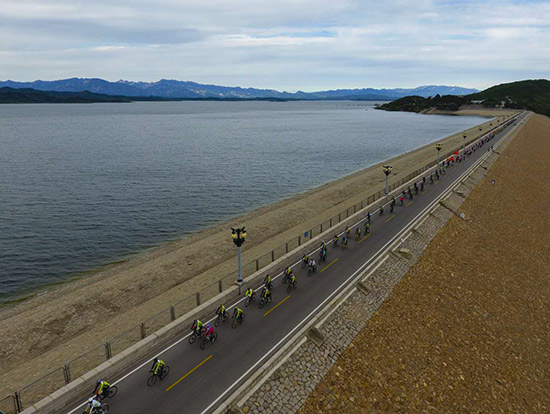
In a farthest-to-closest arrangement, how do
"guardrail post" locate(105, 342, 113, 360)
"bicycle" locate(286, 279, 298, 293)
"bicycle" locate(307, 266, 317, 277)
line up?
"bicycle" locate(307, 266, 317, 277) → "bicycle" locate(286, 279, 298, 293) → "guardrail post" locate(105, 342, 113, 360)

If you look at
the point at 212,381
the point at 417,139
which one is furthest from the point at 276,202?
the point at 417,139

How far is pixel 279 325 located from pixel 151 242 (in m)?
24.8

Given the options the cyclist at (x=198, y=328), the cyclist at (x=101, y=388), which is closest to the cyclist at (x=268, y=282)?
the cyclist at (x=198, y=328)

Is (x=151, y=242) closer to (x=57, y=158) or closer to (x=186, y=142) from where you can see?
(x=57, y=158)

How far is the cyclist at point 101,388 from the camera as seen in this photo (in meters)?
13.5

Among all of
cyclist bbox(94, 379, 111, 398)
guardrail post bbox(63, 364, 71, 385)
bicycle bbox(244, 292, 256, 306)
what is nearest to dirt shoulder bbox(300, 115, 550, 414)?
bicycle bbox(244, 292, 256, 306)

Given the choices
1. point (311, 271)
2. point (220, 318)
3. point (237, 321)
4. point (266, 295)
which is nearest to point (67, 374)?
point (220, 318)

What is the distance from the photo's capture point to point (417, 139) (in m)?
128

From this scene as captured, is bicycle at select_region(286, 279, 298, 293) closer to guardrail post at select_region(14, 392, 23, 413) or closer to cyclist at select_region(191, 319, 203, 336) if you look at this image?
cyclist at select_region(191, 319, 203, 336)

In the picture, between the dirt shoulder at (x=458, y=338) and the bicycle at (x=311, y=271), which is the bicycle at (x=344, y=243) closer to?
the bicycle at (x=311, y=271)

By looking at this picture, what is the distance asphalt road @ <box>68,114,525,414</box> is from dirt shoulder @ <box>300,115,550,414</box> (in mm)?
3176

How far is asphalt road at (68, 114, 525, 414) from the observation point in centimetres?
1405

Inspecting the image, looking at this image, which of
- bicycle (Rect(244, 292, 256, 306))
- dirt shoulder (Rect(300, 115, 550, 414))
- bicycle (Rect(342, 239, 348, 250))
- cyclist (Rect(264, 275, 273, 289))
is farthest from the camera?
bicycle (Rect(342, 239, 348, 250))

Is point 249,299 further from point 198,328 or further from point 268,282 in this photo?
point 198,328
